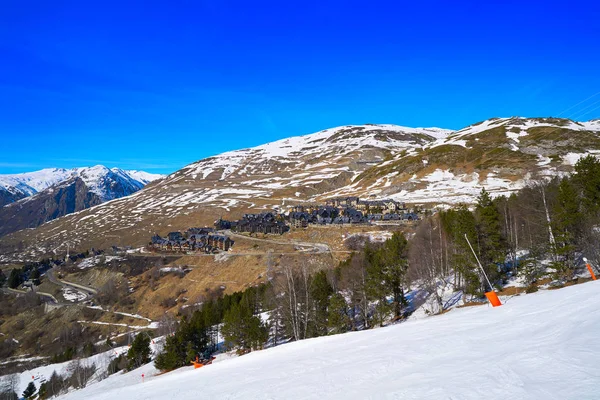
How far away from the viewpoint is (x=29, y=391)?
5397 centimetres

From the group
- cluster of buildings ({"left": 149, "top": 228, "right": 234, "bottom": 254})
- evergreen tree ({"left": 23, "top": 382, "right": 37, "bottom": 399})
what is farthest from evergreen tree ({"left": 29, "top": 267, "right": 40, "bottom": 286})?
evergreen tree ({"left": 23, "top": 382, "right": 37, "bottom": 399})

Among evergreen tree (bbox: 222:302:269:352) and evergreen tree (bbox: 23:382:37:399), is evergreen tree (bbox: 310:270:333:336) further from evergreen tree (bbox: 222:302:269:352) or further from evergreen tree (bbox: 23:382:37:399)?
evergreen tree (bbox: 23:382:37:399)

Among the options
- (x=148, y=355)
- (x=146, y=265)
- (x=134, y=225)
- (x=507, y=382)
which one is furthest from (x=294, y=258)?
(x=134, y=225)

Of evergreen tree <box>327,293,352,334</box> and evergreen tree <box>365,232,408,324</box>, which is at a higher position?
evergreen tree <box>365,232,408,324</box>

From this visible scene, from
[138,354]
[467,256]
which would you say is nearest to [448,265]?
[467,256]

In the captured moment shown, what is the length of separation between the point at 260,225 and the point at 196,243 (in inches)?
898

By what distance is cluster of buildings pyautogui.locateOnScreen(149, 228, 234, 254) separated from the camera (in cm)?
10296

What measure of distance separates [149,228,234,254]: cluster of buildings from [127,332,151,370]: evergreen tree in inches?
1870

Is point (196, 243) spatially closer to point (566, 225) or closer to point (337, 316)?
point (337, 316)

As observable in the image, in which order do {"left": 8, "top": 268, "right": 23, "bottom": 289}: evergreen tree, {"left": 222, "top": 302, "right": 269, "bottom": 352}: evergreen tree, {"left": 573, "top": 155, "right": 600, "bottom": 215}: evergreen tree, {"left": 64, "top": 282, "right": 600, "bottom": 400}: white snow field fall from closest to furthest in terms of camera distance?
1. {"left": 64, "top": 282, "right": 600, "bottom": 400}: white snow field
2. {"left": 573, "top": 155, "right": 600, "bottom": 215}: evergreen tree
3. {"left": 222, "top": 302, "right": 269, "bottom": 352}: evergreen tree
4. {"left": 8, "top": 268, "right": 23, "bottom": 289}: evergreen tree

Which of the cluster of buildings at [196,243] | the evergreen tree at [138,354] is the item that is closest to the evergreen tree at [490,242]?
the evergreen tree at [138,354]

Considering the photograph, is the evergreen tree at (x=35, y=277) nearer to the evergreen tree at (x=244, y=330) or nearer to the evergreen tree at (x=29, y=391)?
the evergreen tree at (x=29, y=391)

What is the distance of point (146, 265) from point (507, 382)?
11509cm

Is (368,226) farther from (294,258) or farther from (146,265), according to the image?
(146,265)
